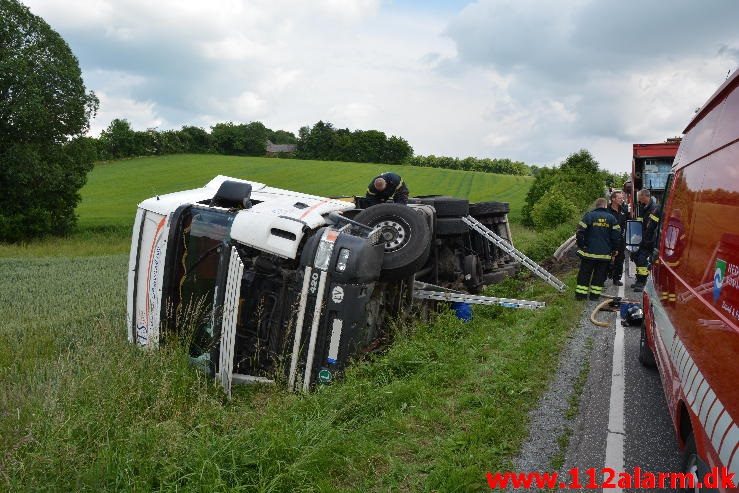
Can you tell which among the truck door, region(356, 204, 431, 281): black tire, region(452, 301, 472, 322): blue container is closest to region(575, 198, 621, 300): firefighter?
region(452, 301, 472, 322): blue container

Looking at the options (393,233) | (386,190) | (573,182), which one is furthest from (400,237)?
(573,182)

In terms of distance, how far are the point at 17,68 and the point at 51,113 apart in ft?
7.24

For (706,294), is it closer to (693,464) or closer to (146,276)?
(693,464)

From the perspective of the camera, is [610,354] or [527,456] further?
[610,354]

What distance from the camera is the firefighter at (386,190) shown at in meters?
7.82

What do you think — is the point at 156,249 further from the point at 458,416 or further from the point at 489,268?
the point at 489,268

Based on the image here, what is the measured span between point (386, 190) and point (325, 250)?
9.00 feet

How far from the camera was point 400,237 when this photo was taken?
6.53 m

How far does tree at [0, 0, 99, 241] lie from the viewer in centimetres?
2433

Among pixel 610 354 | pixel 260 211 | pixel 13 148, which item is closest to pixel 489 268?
pixel 610 354

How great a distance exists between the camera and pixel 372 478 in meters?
3.55

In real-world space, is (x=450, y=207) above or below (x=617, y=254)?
above

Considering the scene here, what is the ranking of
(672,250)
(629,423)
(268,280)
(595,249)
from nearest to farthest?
(672,250) → (629,423) → (268,280) → (595,249)

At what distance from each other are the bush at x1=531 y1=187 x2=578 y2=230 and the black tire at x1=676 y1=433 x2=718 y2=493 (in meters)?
16.0
